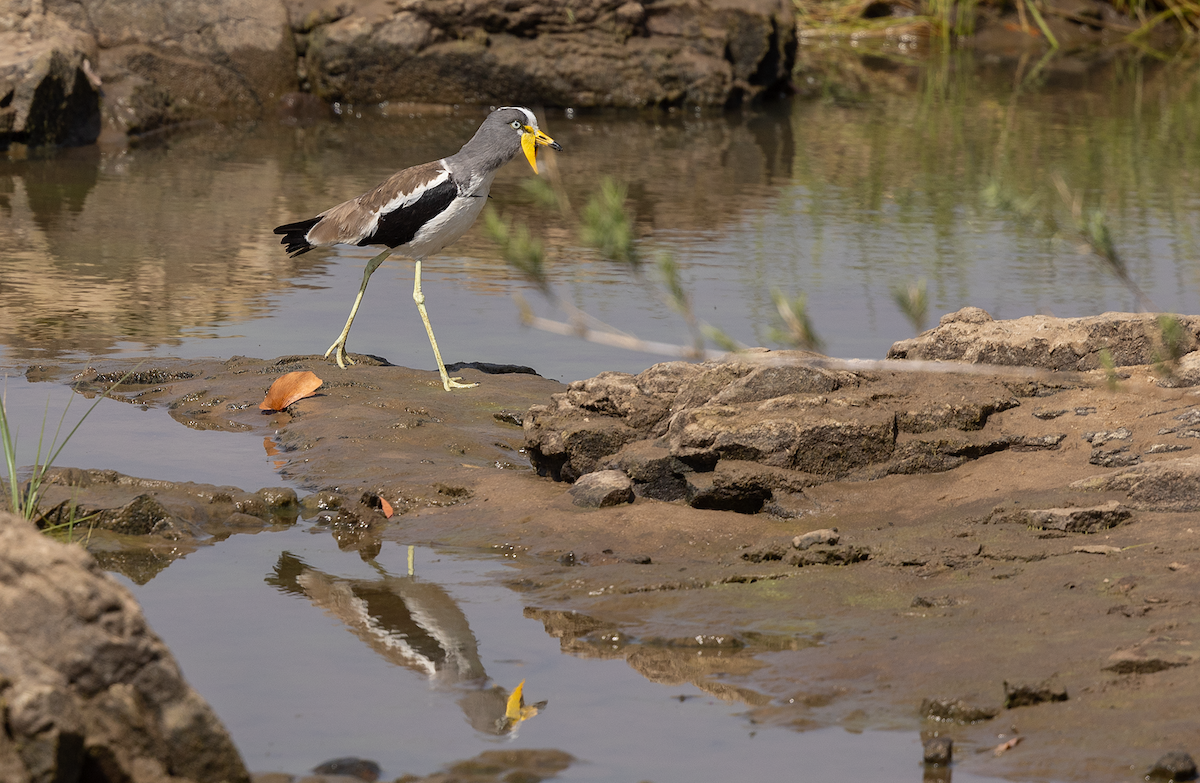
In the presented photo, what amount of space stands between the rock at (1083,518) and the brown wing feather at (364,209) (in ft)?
12.6

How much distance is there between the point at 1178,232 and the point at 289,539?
7503 millimetres

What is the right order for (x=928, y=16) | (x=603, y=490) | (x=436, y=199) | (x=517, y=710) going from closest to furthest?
(x=517, y=710) < (x=603, y=490) < (x=436, y=199) < (x=928, y=16)

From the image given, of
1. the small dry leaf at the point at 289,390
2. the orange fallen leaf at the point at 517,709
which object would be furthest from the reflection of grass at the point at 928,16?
the orange fallen leaf at the point at 517,709

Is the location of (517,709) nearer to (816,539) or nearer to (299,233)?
(816,539)

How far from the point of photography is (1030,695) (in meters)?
3.71

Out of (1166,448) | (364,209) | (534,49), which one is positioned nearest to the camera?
(1166,448)

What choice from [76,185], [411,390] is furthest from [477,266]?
[76,185]

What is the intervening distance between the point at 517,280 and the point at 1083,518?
5.20m

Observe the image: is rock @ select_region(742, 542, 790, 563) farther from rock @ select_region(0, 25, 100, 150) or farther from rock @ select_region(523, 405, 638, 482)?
rock @ select_region(0, 25, 100, 150)

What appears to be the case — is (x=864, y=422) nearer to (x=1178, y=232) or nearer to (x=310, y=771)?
(x=310, y=771)

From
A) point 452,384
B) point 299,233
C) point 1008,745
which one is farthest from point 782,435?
point 299,233

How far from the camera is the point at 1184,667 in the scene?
3756mm

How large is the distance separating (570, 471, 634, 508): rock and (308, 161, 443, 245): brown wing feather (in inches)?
99.9

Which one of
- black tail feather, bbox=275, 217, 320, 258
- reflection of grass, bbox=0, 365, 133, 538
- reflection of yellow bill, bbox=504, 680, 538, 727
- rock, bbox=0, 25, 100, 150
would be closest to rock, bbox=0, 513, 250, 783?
reflection of yellow bill, bbox=504, 680, 538, 727
